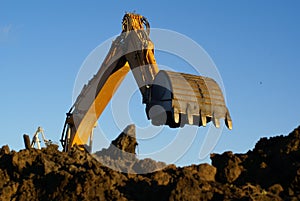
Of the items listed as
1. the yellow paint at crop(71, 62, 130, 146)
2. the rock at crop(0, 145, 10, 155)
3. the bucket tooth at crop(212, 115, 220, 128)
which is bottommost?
the bucket tooth at crop(212, 115, 220, 128)

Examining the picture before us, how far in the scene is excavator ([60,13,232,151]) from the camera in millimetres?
16781

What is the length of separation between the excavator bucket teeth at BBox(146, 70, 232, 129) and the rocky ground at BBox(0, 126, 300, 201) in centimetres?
124

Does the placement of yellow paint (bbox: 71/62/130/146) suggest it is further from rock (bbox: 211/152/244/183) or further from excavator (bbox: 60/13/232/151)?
rock (bbox: 211/152/244/183)

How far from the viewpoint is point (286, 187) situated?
612 inches

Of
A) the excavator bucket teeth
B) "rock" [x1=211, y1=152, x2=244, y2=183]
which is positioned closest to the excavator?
the excavator bucket teeth

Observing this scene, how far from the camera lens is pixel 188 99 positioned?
16.8m

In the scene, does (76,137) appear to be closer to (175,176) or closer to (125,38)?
(125,38)

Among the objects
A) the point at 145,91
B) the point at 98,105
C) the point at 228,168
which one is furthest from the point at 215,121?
the point at 98,105

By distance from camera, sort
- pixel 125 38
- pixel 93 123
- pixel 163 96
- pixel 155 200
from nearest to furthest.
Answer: pixel 155 200 < pixel 163 96 < pixel 125 38 < pixel 93 123

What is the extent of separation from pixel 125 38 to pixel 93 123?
4.04 meters

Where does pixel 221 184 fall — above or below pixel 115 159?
below

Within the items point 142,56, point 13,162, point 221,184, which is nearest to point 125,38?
point 142,56

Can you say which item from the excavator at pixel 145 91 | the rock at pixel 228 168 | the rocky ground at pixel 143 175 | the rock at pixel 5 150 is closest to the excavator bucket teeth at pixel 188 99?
the excavator at pixel 145 91

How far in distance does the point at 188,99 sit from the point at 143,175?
94.2 inches
